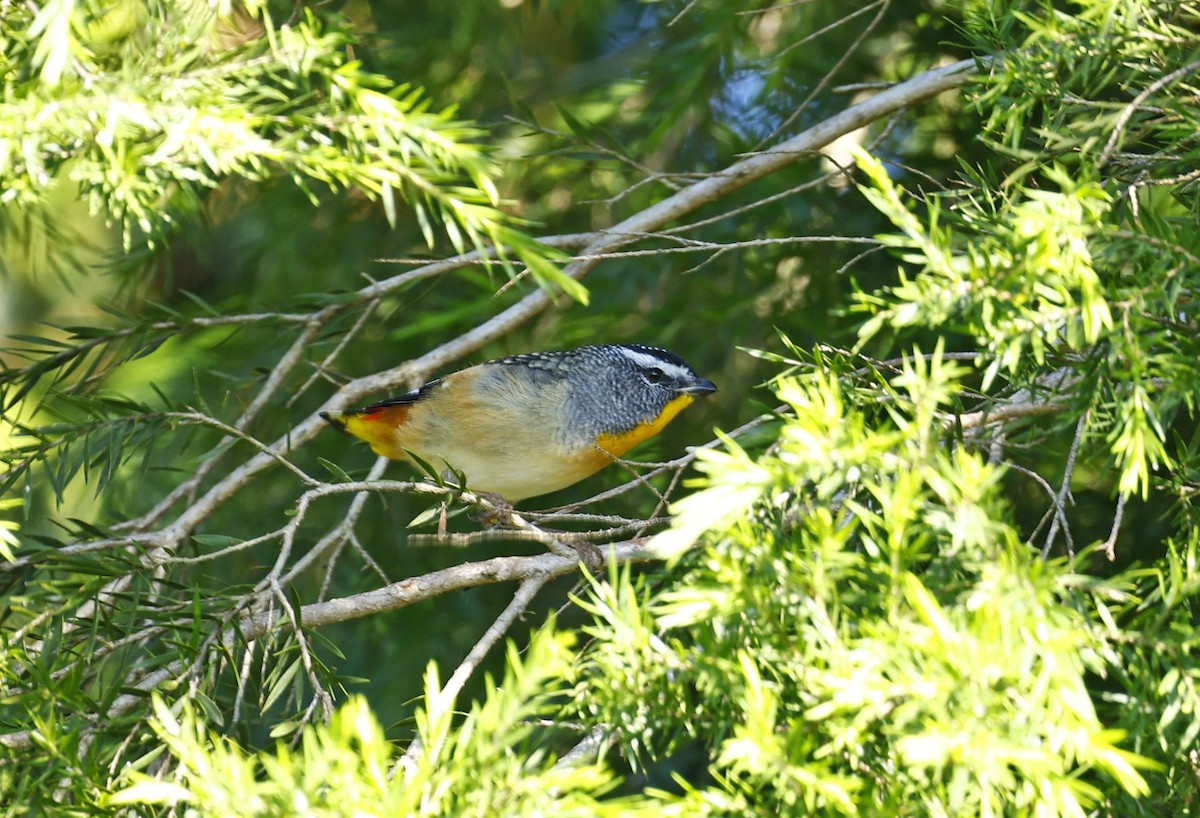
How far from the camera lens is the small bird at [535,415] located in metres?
4.00

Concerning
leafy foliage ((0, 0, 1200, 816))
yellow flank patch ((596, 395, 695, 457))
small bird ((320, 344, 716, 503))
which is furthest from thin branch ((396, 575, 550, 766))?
yellow flank patch ((596, 395, 695, 457))

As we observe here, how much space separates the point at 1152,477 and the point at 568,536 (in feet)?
4.33

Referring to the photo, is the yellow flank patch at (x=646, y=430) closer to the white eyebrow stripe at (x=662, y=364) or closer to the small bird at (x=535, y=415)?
the small bird at (x=535, y=415)

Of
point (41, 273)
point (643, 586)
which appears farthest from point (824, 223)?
point (41, 273)

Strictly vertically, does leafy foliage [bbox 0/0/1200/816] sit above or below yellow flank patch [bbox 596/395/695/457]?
above

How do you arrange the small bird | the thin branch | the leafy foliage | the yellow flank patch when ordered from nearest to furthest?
the leafy foliage < the thin branch < the small bird < the yellow flank patch

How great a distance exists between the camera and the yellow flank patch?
4.16 meters

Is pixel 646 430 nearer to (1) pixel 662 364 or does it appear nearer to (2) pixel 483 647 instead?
(1) pixel 662 364

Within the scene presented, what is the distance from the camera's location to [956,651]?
1.15 m

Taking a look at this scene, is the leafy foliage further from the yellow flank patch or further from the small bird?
the yellow flank patch

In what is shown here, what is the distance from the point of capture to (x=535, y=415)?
4.02m

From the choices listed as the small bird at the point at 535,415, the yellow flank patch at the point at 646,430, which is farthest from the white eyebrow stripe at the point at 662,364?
the yellow flank patch at the point at 646,430

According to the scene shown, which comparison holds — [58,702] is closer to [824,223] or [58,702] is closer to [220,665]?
[220,665]

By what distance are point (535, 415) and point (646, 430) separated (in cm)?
50
